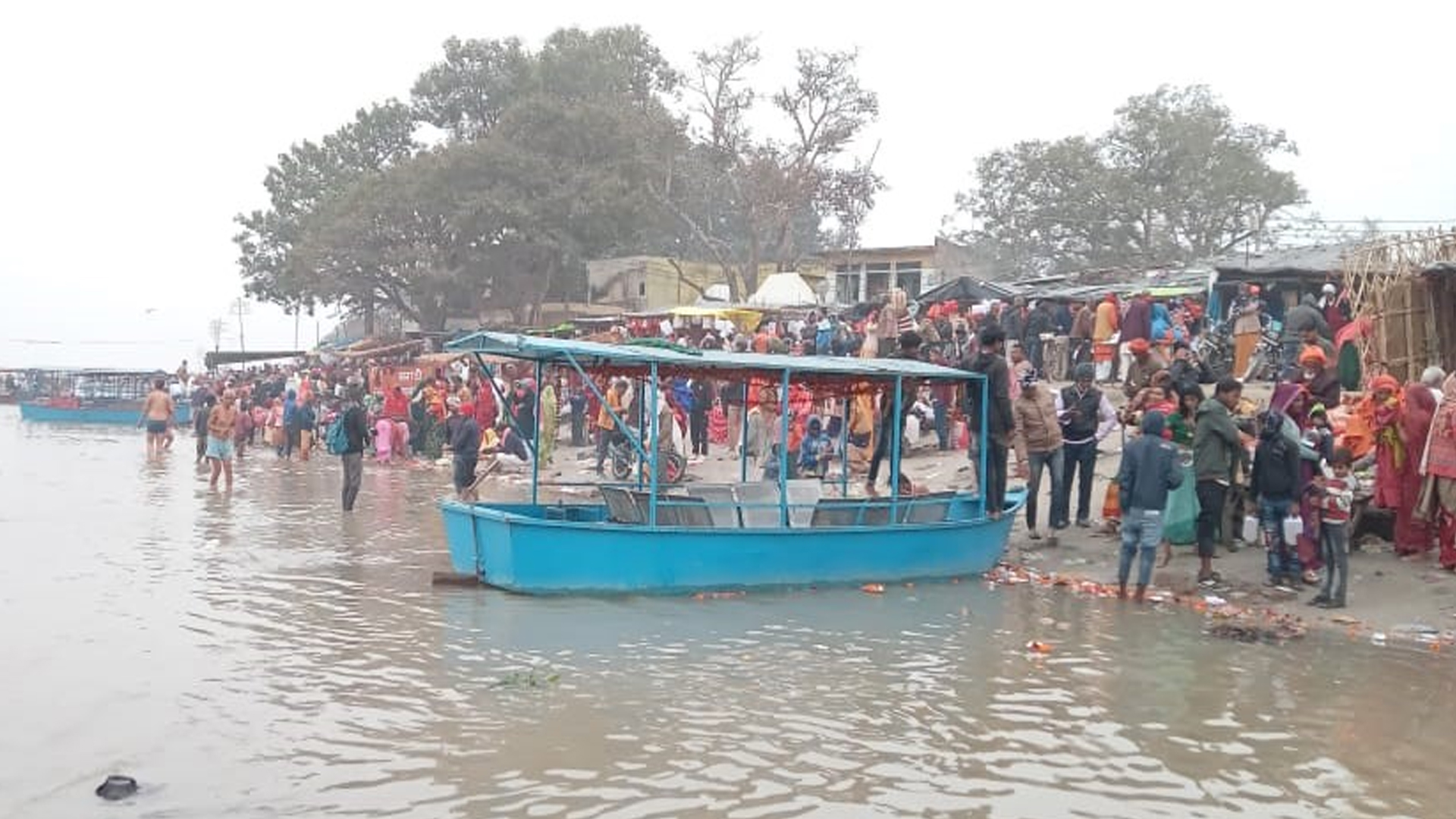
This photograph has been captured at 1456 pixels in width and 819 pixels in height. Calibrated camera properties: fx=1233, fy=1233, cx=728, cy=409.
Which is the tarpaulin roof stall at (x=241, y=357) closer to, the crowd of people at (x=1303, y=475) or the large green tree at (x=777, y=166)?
the large green tree at (x=777, y=166)

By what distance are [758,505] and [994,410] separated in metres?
2.68

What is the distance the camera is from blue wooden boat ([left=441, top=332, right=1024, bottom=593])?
10570 millimetres

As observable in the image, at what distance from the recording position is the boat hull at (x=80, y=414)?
4491 cm

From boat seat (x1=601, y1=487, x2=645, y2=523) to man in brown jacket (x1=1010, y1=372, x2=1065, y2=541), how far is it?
13.7ft

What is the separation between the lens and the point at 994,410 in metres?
12.2

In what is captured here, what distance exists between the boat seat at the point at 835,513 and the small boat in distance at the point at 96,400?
118 feet

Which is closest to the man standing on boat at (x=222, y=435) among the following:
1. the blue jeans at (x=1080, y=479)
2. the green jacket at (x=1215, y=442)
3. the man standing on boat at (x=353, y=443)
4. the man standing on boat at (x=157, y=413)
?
the man standing on boat at (x=353, y=443)

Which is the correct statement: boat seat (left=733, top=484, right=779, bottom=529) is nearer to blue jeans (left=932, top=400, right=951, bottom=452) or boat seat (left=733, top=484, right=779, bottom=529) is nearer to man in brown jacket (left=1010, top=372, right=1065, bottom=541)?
man in brown jacket (left=1010, top=372, right=1065, bottom=541)

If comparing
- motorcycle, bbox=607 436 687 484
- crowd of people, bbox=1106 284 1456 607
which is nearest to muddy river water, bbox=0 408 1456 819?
crowd of people, bbox=1106 284 1456 607

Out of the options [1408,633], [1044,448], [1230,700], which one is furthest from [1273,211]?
[1230,700]

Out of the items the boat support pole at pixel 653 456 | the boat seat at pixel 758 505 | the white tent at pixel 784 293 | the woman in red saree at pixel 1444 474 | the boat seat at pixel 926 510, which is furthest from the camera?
the white tent at pixel 784 293

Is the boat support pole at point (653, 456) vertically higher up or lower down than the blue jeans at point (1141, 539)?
higher up

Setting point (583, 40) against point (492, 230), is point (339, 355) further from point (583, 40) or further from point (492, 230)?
point (583, 40)

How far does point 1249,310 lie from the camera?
18859 millimetres
